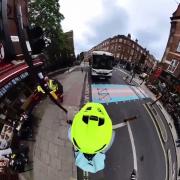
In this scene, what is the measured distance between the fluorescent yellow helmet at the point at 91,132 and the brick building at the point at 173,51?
1.89 m

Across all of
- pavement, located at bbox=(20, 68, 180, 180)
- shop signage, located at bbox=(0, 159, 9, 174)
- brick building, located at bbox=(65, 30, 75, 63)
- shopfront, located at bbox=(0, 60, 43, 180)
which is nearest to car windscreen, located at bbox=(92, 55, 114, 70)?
pavement, located at bbox=(20, 68, 180, 180)

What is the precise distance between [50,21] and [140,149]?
2.06 metres

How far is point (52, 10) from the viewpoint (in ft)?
11.6

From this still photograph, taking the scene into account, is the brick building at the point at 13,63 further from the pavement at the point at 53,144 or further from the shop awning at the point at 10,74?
the pavement at the point at 53,144

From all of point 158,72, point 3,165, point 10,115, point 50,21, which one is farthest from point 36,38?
point 158,72

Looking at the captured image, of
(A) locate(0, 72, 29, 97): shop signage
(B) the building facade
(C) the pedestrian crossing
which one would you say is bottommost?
(C) the pedestrian crossing

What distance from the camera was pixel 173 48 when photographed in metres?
4.59

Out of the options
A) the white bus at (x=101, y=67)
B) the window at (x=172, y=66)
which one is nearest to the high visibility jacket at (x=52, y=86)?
the white bus at (x=101, y=67)

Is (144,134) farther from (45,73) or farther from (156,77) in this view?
(45,73)

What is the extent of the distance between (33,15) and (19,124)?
4.22ft

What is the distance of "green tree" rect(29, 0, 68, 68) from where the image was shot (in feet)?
11.3

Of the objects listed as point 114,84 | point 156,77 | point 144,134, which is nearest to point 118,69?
point 114,84

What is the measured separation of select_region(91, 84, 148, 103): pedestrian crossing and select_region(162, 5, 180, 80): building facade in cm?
52

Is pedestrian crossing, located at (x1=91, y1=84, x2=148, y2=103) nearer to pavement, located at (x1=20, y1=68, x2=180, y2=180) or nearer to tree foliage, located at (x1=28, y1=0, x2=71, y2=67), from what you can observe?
pavement, located at (x1=20, y1=68, x2=180, y2=180)
